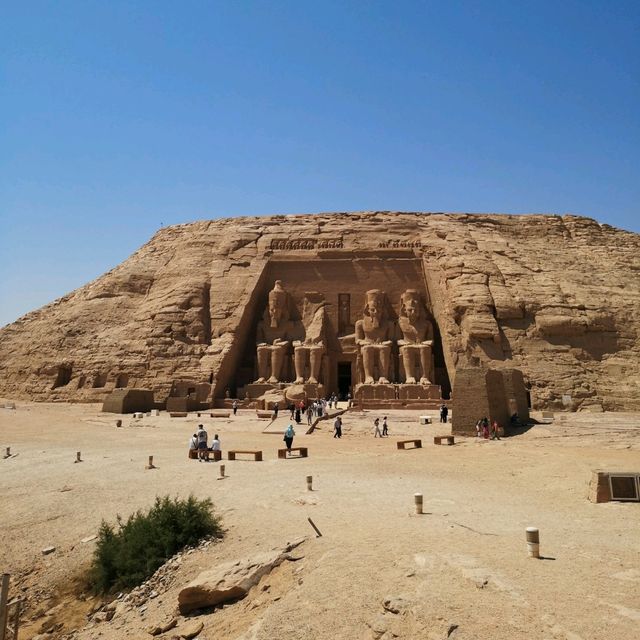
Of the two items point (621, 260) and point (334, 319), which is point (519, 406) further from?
point (621, 260)

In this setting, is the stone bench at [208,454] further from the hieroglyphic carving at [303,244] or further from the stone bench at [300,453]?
the hieroglyphic carving at [303,244]

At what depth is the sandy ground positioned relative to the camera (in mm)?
4195

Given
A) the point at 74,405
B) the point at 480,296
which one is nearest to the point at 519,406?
the point at 480,296

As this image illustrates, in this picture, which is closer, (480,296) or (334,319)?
(480,296)

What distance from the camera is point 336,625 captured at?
419cm

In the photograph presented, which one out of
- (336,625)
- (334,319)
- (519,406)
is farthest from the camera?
(334,319)

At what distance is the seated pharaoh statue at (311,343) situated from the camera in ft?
85.7

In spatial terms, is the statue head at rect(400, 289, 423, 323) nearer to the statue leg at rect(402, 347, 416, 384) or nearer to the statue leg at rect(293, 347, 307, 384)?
the statue leg at rect(402, 347, 416, 384)

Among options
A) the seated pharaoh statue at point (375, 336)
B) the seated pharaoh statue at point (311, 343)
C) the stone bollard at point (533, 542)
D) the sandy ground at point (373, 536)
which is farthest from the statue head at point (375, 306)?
the stone bollard at point (533, 542)

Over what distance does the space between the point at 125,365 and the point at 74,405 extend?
112 inches

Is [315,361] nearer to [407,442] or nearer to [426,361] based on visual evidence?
[426,361]

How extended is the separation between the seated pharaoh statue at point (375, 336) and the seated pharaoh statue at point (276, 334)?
347 cm

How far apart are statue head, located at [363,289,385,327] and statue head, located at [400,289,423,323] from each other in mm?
1101

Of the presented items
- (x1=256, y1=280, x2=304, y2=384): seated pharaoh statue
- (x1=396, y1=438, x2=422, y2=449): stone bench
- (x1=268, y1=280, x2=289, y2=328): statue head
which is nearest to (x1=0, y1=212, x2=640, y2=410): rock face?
(x1=256, y1=280, x2=304, y2=384): seated pharaoh statue
